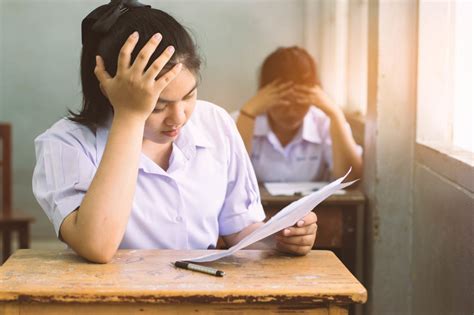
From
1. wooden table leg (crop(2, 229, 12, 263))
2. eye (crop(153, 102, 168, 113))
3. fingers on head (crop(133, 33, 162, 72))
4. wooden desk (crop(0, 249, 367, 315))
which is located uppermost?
fingers on head (crop(133, 33, 162, 72))

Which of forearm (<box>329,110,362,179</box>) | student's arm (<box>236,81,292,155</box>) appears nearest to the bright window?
forearm (<box>329,110,362,179</box>)

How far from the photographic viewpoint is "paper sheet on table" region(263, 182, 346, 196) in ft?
11.4

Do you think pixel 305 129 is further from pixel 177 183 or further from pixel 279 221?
pixel 279 221

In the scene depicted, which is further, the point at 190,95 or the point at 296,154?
the point at 296,154

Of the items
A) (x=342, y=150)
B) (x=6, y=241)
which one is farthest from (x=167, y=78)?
(x=6, y=241)

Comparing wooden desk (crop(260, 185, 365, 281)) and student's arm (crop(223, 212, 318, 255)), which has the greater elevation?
student's arm (crop(223, 212, 318, 255))

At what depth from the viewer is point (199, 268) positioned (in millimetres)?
1566

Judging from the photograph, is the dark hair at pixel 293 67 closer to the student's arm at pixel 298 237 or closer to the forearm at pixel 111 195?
the student's arm at pixel 298 237

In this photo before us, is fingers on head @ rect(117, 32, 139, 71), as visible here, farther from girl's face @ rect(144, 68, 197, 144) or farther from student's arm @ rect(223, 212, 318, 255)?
student's arm @ rect(223, 212, 318, 255)

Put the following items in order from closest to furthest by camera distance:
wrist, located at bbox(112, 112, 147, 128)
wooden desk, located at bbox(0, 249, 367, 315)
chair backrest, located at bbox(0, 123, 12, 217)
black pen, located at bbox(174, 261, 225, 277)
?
wooden desk, located at bbox(0, 249, 367, 315) < black pen, located at bbox(174, 261, 225, 277) < wrist, located at bbox(112, 112, 147, 128) < chair backrest, located at bbox(0, 123, 12, 217)

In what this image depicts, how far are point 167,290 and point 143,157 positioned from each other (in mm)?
496

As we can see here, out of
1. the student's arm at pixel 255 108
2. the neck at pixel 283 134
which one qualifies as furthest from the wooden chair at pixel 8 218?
the neck at pixel 283 134

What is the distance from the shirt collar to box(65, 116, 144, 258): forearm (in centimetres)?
247

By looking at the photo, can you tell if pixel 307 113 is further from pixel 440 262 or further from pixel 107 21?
pixel 107 21
